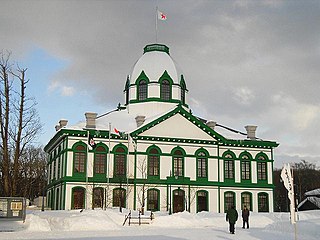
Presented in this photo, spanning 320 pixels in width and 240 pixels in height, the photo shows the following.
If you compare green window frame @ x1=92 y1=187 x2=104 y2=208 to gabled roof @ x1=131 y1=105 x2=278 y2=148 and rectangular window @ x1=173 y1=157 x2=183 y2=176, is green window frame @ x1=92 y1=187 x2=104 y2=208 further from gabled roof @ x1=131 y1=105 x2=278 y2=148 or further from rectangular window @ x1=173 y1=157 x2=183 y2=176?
rectangular window @ x1=173 y1=157 x2=183 y2=176

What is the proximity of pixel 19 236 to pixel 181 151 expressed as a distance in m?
26.4

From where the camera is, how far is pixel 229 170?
1959 inches

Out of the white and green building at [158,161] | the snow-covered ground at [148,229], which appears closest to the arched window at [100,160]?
the white and green building at [158,161]

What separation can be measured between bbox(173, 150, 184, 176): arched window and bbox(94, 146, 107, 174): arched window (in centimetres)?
673

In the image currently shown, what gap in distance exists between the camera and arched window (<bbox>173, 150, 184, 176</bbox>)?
47531mm

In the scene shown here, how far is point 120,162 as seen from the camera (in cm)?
4650

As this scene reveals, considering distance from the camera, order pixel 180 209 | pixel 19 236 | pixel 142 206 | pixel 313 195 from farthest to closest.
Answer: pixel 313 195 < pixel 180 209 < pixel 142 206 < pixel 19 236

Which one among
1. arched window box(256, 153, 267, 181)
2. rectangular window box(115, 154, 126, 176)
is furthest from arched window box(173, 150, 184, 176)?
arched window box(256, 153, 267, 181)

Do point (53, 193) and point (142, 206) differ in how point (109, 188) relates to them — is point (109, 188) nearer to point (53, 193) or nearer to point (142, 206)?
point (142, 206)

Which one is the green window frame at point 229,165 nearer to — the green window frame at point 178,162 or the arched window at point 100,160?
the green window frame at point 178,162

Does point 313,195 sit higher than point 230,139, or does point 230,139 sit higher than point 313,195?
point 230,139

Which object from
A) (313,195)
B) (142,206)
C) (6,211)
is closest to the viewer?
(6,211)

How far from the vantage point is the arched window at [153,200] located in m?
46.3

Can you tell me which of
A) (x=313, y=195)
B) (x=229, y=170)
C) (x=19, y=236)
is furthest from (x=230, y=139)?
(x=19, y=236)
